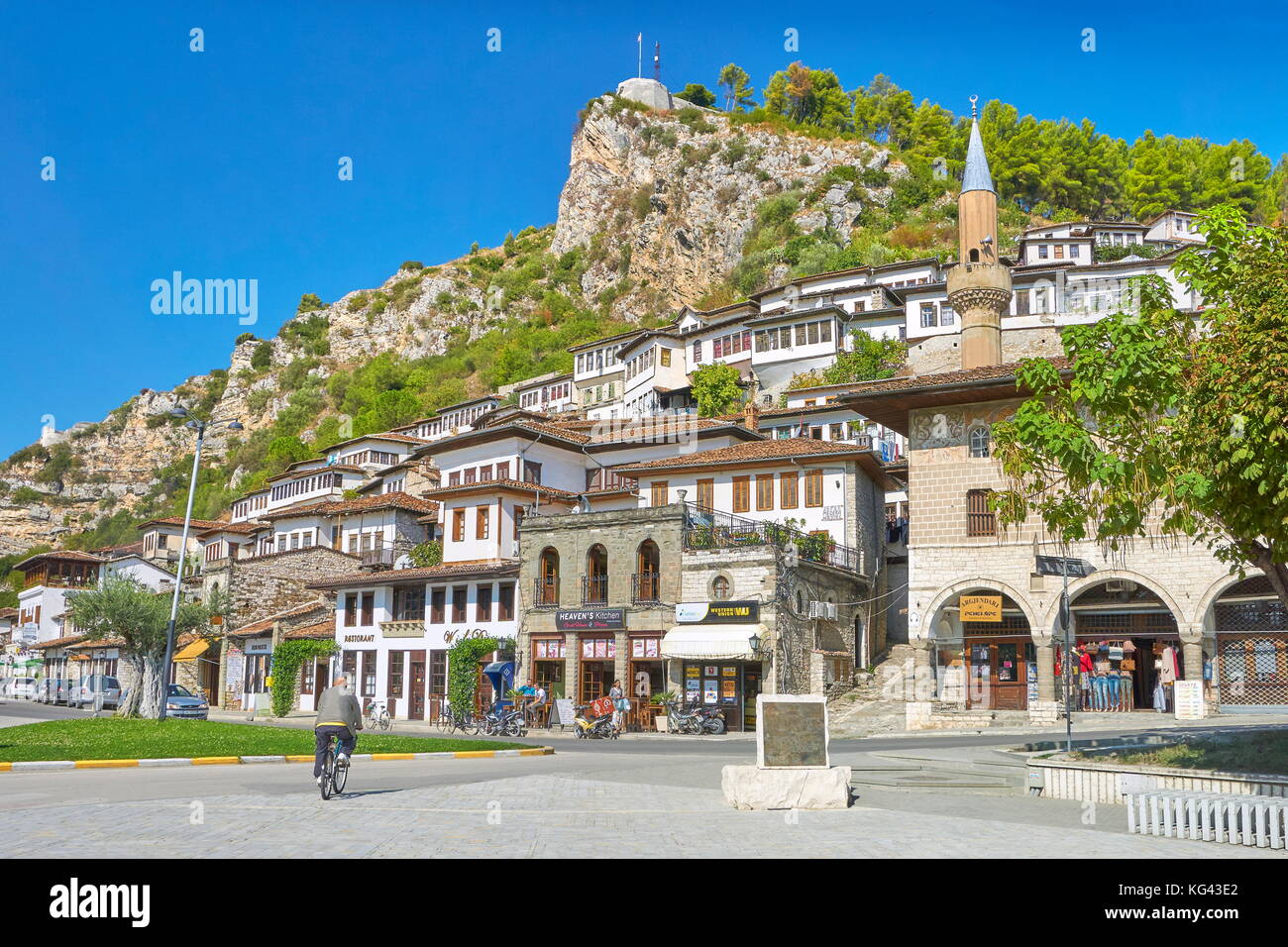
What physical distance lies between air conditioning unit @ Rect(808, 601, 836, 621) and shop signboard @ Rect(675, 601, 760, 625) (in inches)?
101

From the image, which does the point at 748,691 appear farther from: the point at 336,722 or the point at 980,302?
the point at 980,302

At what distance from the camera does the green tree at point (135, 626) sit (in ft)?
105

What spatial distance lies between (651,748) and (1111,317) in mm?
16929

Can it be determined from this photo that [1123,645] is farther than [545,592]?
No

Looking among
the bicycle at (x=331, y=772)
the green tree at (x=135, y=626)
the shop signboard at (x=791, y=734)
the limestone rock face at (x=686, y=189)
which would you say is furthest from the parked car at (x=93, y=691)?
the limestone rock face at (x=686, y=189)

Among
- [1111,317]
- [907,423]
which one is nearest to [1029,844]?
[1111,317]

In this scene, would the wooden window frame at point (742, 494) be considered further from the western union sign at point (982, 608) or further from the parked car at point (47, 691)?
the parked car at point (47, 691)

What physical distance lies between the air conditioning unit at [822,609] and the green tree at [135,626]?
2038 centimetres

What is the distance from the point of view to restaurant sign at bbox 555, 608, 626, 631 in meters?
37.4

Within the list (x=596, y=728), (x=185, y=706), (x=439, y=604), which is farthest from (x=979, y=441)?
(x=185, y=706)

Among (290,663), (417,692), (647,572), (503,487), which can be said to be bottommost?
(417,692)

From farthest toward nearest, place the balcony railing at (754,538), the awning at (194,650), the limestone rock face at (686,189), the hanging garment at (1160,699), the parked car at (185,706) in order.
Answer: the limestone rock face at (686,189)
the awning at (194,650)
the parked car at (185,706)
the balcony railing at (754,538)
the hanging garment at (1160,699)

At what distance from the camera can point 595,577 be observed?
3897 cm

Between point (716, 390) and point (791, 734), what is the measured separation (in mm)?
58375
